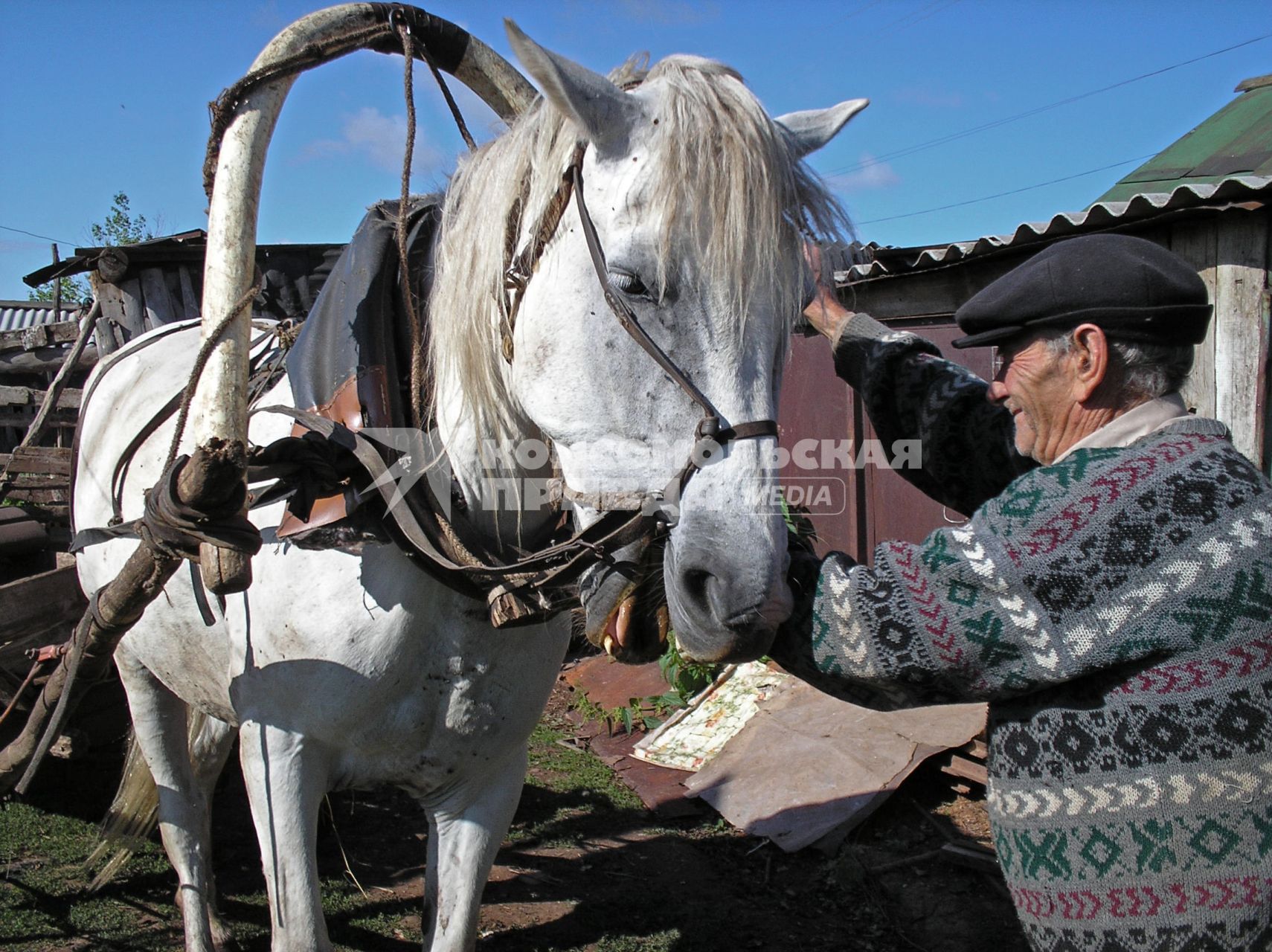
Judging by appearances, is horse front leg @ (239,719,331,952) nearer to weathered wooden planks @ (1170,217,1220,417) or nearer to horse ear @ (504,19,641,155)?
horse ear @ (504,19,641,155)

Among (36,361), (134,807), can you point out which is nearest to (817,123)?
(134,807)

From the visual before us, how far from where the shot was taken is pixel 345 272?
1937 millimetres

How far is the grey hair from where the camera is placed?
142 cm

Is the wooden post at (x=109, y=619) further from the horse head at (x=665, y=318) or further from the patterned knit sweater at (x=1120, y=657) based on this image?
the patterned knit sweater at (x=1120, y=657)

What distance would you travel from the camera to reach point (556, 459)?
5.65 ft

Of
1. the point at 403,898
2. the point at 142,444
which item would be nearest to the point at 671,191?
the point at 142,444

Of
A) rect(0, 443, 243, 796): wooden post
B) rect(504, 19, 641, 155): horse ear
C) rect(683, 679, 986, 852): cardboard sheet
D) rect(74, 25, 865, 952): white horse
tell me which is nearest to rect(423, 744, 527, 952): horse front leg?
rect(74, 25, 865, 952): white horse

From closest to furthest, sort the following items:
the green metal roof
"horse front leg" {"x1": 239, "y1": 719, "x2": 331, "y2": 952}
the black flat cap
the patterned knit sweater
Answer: the patterned knit sweater
the black flat cap
"horse front leg" {"x1": 239, "y1": 719, "x2": 331, "y2": 952}
the green metal roof

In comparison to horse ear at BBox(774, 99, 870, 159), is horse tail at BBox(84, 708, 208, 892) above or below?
below

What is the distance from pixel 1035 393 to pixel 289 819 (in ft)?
5.50

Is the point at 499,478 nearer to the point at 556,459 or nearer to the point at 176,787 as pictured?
Answer: the point at 556,459

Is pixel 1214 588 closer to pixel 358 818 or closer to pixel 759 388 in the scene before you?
pixel 759 388

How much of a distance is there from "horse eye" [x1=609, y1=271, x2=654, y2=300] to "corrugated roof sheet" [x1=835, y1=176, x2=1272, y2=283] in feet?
5.13

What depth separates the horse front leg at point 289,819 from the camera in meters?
1.93
